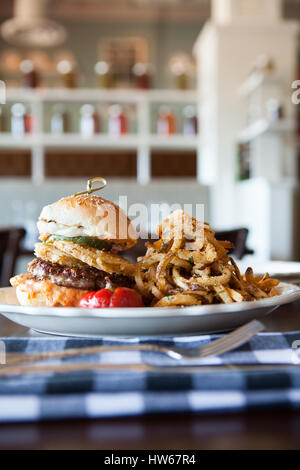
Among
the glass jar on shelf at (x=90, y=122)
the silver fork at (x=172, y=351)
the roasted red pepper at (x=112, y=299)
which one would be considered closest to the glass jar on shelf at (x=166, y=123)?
the glass jar on shelf at (x=90, y=122)

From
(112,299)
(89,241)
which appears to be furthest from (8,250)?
(112,299)

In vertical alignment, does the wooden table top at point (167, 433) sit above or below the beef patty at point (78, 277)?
below

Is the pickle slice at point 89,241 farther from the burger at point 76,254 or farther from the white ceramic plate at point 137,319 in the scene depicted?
the white ceramic plate at point 137,319

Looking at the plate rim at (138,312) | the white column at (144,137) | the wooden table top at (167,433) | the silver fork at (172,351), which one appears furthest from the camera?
the white column at (144,137)

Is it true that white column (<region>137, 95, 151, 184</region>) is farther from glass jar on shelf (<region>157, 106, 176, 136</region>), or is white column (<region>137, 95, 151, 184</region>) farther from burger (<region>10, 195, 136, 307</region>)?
burger (<region>10, 195, 136, 307</region>)

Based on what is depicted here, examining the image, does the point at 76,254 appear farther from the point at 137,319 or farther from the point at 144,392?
the point at 144,392

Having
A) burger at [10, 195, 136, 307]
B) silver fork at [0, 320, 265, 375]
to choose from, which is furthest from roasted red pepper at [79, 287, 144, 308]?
silver fork at [0, 320, 265, 375]

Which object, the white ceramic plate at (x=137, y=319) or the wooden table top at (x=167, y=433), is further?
the white ceramic plate at (x=137, y=319)
